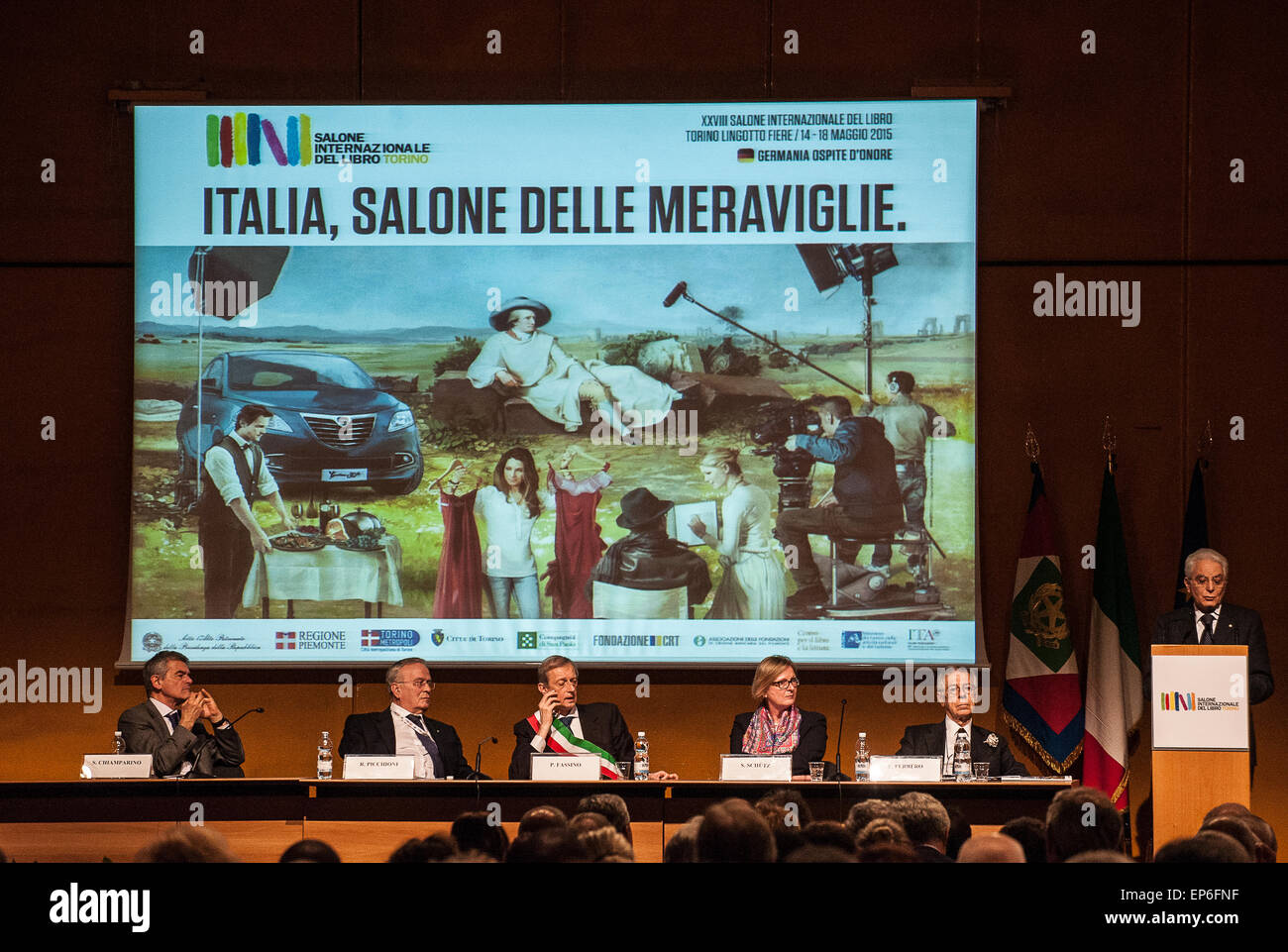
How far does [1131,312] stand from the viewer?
620 cm

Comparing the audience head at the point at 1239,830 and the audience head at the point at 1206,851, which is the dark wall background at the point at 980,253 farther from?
the audience head at the point at 1206,851

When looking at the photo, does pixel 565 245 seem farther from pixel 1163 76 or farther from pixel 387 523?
pixel 1163 76

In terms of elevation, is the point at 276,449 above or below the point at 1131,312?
below

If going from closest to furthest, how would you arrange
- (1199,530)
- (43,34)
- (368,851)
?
(368,851) < (1199,530) < (43,34)

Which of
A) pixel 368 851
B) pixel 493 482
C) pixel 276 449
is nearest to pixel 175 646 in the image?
pixel 276 449

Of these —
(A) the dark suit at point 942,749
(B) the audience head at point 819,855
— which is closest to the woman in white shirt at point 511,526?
(A) the dark suit at point 942,749

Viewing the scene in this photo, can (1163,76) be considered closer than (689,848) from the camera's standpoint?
No

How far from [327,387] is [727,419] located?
179 cm

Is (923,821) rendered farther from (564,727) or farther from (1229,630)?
(1229,630)

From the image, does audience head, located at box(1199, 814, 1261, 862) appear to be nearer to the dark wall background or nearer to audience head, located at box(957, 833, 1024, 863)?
audience head, located at box(957, 833, 1024, 863)

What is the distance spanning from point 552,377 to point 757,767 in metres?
2.20

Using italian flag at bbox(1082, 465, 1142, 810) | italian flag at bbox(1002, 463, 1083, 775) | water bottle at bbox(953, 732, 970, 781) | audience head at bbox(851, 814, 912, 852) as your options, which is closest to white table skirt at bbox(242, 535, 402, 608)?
water bottle at bbox(953, 732, 970, 781)
